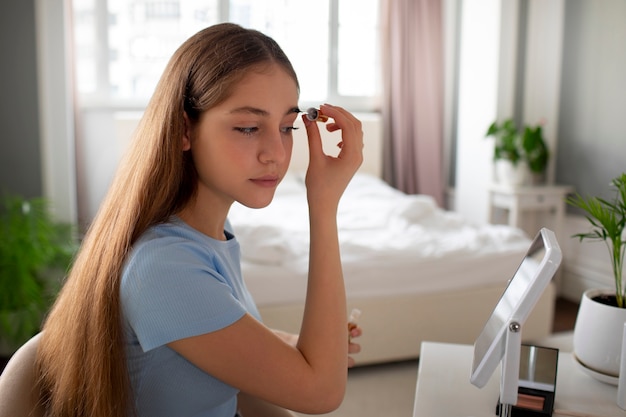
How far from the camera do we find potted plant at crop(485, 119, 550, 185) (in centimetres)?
398

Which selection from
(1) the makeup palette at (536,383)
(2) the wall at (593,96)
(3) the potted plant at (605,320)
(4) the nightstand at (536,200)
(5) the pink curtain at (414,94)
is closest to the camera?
(1) the makeup palette at (536,383)

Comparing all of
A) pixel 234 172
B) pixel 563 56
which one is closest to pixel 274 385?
pixel 234 172

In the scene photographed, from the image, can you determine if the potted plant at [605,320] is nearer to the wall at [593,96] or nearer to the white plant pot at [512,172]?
the wall at [593,96]

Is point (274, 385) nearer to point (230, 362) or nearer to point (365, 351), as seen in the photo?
point (230, 362)

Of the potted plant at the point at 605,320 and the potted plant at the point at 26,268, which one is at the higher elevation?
the potted plant at the point at 605,320

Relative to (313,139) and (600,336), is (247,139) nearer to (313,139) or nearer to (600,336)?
(313,139)

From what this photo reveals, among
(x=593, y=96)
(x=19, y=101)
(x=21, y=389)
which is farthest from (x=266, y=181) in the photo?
(x=593, y=96)

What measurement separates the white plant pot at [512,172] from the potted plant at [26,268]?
8.92ft

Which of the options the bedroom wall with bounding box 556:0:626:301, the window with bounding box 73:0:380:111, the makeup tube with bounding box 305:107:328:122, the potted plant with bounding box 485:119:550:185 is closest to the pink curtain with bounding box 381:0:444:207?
the window with bounding box 73:0:380:111

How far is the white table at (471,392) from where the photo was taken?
46.5 inches

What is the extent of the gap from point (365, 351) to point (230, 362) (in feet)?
6.12

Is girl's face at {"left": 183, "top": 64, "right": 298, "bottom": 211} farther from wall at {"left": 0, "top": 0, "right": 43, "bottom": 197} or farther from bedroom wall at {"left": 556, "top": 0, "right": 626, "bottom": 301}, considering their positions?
bedroom wall at {"left": 556, "top": 0, "right": 626, "bottom": 301}

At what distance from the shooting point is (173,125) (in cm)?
98

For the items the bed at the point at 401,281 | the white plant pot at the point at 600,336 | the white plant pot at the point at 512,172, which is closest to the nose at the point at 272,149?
the white plant pot at the point at 600,336
